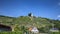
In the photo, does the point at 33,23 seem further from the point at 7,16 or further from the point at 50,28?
the point at 7,16

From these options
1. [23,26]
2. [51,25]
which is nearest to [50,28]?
[51,25]

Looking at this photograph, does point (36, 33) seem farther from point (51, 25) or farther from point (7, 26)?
point (7, 26)

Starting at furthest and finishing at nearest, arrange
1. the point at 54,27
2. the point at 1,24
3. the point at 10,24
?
the point at 54,27, the point at 10,24, the point at 1,24

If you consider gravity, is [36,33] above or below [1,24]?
below

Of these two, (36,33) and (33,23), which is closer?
(36,33)

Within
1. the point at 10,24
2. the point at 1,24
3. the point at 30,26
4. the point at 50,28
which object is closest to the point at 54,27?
the point at 50,28

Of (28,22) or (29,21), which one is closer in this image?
(28,22)

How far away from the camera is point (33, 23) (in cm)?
1431

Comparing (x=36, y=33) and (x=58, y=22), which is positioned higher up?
(x=58, y=22)

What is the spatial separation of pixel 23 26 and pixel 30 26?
1204mm

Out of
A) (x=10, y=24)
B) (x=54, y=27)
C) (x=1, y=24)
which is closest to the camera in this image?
(x=1, y=24)

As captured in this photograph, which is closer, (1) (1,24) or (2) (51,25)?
(1) (1,24)

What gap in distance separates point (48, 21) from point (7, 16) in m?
3.49

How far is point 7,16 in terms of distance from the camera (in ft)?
40.8
